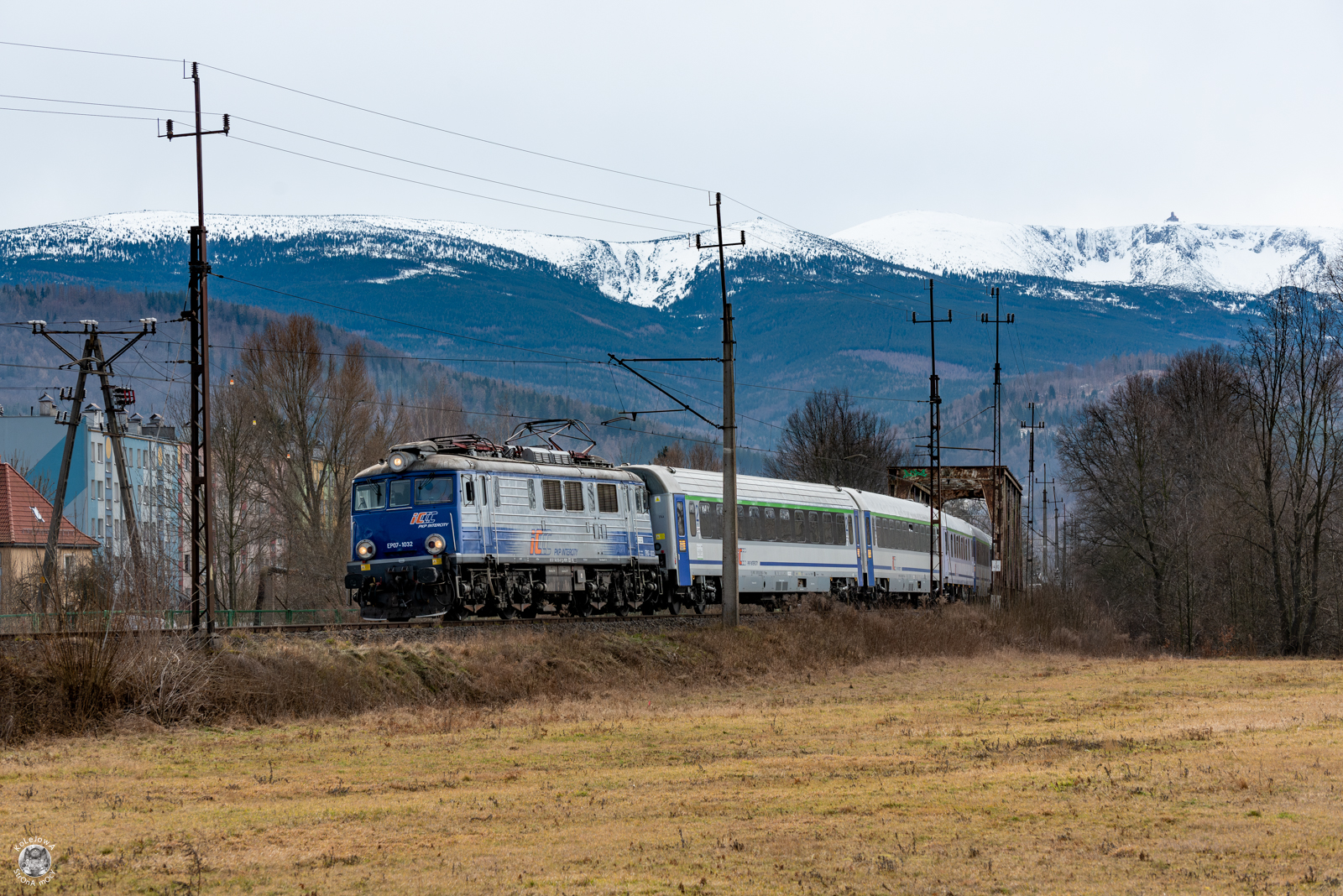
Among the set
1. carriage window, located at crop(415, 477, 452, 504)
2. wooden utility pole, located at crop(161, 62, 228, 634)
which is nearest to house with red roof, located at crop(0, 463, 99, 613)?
carriage window, located at crop(415, 477, 452, 504)

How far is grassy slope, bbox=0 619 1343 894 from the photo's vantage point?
38.6 feet

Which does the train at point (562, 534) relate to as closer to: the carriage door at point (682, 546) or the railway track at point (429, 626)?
the carriage door at point (682, 546)

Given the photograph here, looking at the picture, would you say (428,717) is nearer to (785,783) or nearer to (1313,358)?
(785,783)

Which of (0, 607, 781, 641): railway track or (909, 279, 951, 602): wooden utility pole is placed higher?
(909, 279, 951, 602): wooden utility pole

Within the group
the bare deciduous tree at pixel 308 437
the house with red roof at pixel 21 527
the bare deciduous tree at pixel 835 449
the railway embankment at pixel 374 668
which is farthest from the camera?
the bare deciduous tree at pixel 835 449

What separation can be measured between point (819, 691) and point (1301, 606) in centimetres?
3139

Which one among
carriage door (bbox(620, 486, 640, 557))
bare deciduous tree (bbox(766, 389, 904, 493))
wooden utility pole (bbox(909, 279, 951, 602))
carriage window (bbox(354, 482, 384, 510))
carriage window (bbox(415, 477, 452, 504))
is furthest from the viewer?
bare deciduous tree (bbox(766, 389, 904, 493))

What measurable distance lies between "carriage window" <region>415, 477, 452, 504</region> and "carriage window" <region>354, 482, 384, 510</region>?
1.14 meters

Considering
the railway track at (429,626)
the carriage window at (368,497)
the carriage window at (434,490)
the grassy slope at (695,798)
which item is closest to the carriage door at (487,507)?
the carriage window at (434,490)

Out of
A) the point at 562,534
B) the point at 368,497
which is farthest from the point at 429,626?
Result: the point at 562,534

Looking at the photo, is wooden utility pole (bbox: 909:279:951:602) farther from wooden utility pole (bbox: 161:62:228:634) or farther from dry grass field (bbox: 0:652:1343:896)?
wooden utility pole (bbox: 161:62:228:634)

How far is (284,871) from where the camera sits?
1204cm

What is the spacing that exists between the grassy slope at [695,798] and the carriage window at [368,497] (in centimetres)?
568

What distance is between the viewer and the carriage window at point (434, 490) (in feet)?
97.7
